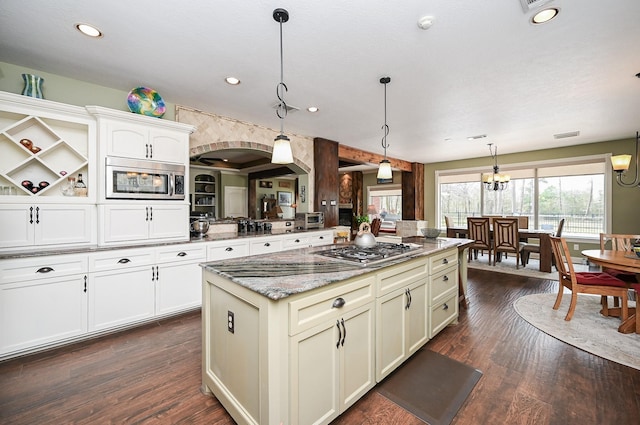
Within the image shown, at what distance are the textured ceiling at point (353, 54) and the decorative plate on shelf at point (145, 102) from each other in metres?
0.12

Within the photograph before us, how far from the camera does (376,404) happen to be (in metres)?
1.75

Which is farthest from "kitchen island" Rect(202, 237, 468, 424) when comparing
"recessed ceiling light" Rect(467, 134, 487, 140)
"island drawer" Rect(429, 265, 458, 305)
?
"recessed ceiling light" Rect(467, 134, 487, 140)

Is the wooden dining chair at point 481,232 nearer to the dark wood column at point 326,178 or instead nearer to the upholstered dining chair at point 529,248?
the upholstered dining chair at point 529,248

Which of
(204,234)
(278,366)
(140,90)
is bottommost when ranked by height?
(278,366)

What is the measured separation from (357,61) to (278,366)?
2.58 m

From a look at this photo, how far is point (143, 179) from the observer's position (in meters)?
3.00

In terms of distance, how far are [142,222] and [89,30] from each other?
1.80m

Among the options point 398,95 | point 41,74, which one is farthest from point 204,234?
point 398,95

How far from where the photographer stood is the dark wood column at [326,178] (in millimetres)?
5270

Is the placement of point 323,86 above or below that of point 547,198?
above

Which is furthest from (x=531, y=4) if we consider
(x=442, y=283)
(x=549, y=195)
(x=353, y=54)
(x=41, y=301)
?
(x=549, y=195)

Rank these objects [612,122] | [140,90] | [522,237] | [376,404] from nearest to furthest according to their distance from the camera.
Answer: [376,404], [140,90], [612,122], [522,237]

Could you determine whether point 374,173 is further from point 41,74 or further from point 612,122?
point 41,74

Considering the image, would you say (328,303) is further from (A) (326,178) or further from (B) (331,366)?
(A) (326,178)
